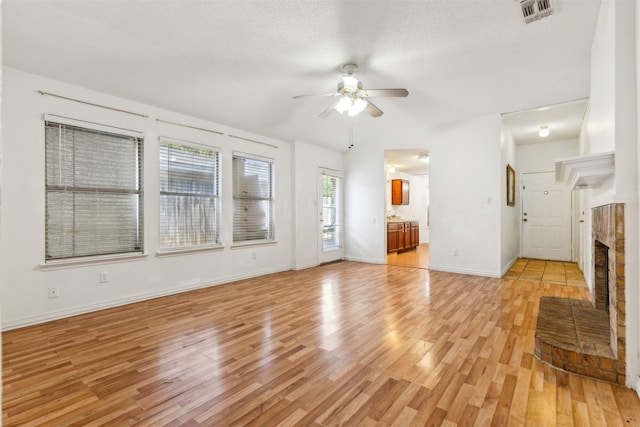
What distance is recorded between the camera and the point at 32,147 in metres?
3.46

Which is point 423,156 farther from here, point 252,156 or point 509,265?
point 252,156

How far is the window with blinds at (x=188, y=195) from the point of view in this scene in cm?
455

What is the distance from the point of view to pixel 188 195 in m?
4.79

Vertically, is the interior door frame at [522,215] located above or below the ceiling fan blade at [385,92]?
below

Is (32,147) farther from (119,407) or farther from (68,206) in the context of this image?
(119,407)

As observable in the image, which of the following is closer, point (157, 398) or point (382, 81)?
point (157, 398)

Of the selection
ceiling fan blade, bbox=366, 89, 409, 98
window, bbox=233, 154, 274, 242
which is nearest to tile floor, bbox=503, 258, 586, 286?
ceiling fan blade, bbox=366, 89, 409, 98

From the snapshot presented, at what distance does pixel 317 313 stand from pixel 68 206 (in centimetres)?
294

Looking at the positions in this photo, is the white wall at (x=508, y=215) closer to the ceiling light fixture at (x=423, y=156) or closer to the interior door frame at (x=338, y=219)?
the ceiling light fixture at (x=423, y=156)

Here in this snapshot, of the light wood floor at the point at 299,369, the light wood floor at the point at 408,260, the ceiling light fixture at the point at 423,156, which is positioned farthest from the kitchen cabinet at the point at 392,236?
the light wood floor at the point at 299,369

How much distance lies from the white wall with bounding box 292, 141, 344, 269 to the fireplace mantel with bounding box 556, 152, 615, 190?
4243mm

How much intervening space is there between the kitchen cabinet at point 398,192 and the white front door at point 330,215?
2885 millimetres

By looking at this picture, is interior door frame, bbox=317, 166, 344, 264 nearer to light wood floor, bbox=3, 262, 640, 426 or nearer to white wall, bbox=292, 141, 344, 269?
white wall, bbox=292, 141, 344, 269

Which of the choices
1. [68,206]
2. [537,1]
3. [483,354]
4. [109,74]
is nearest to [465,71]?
[537,1]
